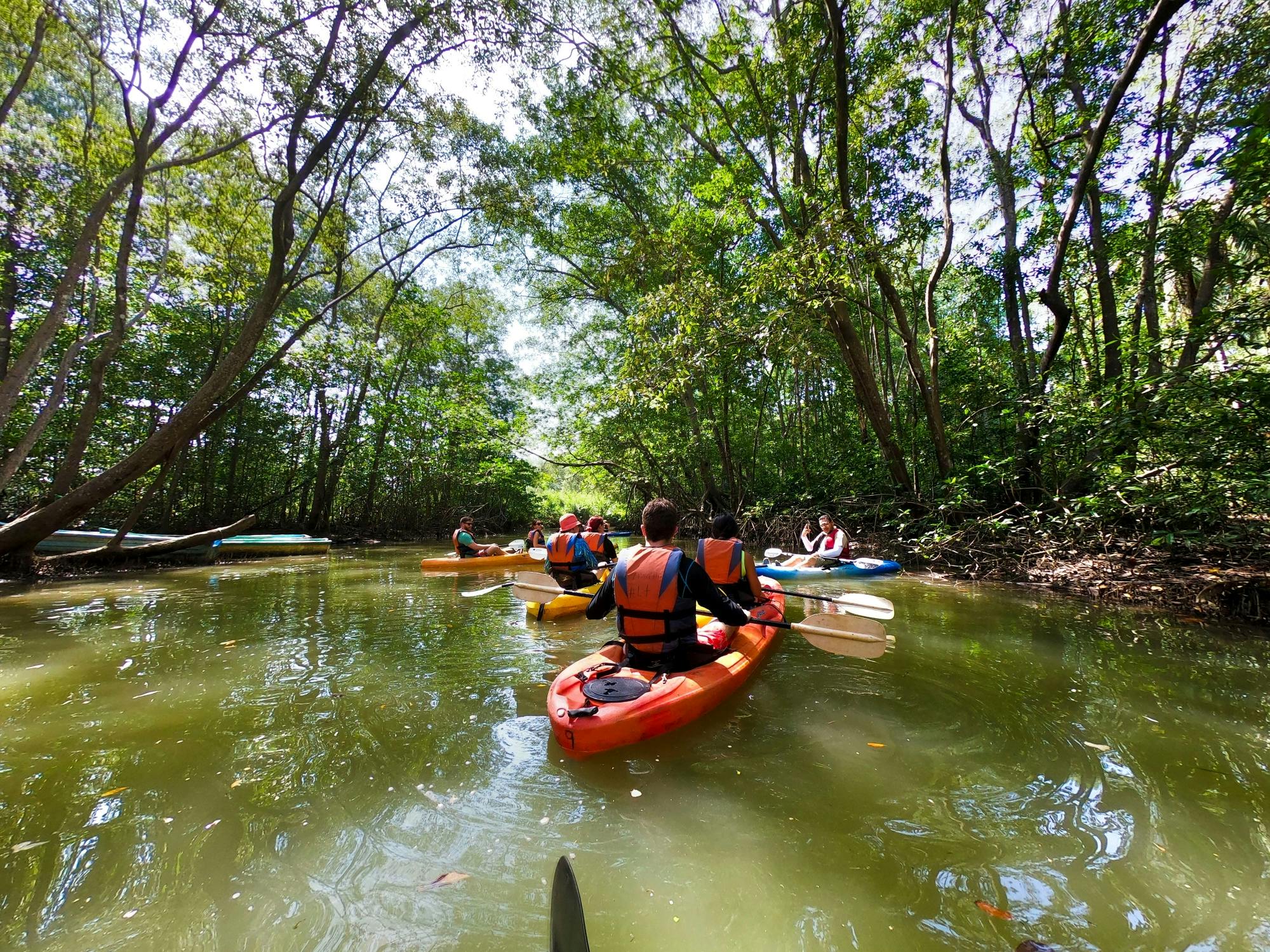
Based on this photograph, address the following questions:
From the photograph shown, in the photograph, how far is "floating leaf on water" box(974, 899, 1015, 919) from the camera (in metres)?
1.62

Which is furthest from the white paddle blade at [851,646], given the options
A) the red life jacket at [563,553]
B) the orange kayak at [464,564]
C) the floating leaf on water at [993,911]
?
the orange kayak at [464,564]

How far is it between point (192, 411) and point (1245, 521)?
14503 mm

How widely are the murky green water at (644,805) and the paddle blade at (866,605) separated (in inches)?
16.2

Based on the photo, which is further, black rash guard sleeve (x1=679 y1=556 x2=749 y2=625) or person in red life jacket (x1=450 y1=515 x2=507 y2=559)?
person in red life jacket (x1=450 y1=515 x2=507 y2=559)

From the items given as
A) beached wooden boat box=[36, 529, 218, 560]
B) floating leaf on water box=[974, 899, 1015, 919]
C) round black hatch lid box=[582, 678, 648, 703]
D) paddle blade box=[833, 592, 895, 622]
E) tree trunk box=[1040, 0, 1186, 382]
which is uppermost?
tree trunk box=[1040, 0, 1186, 382]

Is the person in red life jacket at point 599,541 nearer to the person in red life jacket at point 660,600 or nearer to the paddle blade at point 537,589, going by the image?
the paddle blade at point 537,589

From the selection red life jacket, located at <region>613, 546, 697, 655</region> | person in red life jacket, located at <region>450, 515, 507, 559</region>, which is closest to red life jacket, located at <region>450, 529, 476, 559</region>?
person in red life jacket, located at <region>450, 515, 507, 559</region>

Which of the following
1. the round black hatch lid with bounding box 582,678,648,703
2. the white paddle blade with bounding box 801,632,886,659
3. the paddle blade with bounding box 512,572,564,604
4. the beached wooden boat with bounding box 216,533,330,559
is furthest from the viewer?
the beached wooden boat with bounding box 216,533,330,559

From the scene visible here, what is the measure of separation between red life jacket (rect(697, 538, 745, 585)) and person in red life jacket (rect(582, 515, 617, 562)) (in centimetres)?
252

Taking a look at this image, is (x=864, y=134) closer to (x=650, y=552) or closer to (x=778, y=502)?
(x=778, y=502)

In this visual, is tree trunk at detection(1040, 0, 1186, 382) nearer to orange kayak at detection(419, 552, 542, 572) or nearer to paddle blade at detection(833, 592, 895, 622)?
paddle blade at detection(833, 592, 895, 622)

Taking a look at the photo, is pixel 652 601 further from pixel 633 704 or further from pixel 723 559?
pixel 723 559

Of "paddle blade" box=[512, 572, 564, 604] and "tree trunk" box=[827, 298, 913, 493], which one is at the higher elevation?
"tree trunk" box=[827, 298, 913, 493]

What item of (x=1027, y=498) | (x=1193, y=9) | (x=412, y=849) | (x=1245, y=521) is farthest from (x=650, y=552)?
(x=1193, y=9)
